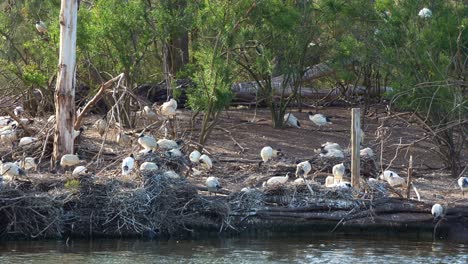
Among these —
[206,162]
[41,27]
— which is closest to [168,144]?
[206,162]

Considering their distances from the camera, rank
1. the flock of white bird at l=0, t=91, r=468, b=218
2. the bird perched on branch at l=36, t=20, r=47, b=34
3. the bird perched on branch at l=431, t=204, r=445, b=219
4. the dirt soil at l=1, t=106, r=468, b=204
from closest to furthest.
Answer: the bird perched on branch at l=431, t=204, r=445, b=219 < the flock of white bird at l=0, t=91, r=468, b=218 < the dirt soil at l=1, t=106, r=468, b=204 < the bird perched on branch at l=36, t=20, r=47, b=34

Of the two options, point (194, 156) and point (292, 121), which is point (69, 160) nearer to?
point (194, 156)

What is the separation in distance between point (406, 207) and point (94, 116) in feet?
33.8

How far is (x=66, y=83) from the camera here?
1827cm

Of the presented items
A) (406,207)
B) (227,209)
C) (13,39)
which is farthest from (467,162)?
(13,39)

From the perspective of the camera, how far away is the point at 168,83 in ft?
68.6

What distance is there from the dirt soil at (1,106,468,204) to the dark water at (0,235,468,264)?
1.48m

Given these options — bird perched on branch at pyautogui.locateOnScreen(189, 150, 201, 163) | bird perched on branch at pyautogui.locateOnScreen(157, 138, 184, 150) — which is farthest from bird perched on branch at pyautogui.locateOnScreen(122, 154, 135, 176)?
bird perched on branch at pyautogui.locateOnScreen(189, 150, 201, 163)

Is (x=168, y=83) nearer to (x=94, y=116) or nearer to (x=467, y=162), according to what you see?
(x=94, y=116)

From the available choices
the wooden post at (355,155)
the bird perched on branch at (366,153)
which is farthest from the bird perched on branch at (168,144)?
the bird perched on branch at (366,153)

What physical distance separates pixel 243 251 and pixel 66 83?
4.89 m

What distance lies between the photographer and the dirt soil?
1828cm

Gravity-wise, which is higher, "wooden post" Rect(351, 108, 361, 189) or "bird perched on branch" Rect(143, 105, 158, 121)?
"bird perched on branch" Rect(143, 105, 158, 121)

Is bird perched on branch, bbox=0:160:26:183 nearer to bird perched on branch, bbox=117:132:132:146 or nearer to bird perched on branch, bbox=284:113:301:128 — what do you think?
bird perched on branch, bbox=117:132:132:146
